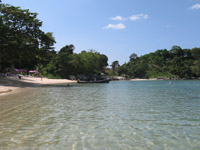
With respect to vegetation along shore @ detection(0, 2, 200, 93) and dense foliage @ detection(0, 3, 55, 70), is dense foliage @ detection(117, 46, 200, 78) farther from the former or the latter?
dense foliage @ detection(0, 3, 55, 70)

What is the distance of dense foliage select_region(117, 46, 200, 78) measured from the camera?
127m

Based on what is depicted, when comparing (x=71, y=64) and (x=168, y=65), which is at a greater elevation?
(x=168, y=65)

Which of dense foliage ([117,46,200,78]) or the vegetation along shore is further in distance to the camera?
dense foliage ([117,46,200,78])

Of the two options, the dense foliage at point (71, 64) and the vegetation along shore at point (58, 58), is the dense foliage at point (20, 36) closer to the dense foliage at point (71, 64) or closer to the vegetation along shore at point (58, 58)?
the vegetation along shore at point (58, 58)

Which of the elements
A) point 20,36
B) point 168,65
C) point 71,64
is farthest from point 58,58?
point 168,65

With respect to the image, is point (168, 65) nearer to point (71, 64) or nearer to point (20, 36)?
point (71, 64)

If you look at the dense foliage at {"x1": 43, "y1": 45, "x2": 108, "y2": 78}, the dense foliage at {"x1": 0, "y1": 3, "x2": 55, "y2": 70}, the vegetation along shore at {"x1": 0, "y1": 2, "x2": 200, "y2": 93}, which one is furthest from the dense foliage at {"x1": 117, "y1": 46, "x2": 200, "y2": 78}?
the dense foliage at {"x1": 0, "y1": 3, "x2": 55, "y2": 70}

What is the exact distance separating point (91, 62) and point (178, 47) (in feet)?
305

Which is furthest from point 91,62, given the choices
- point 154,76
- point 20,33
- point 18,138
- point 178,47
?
point 178,47

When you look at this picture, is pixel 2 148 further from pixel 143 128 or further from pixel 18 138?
pixel 143 128

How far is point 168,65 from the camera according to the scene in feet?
470

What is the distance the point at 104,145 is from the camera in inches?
247

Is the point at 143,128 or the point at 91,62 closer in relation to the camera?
the point at 143,128

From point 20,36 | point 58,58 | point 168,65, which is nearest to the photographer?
point 20,36
